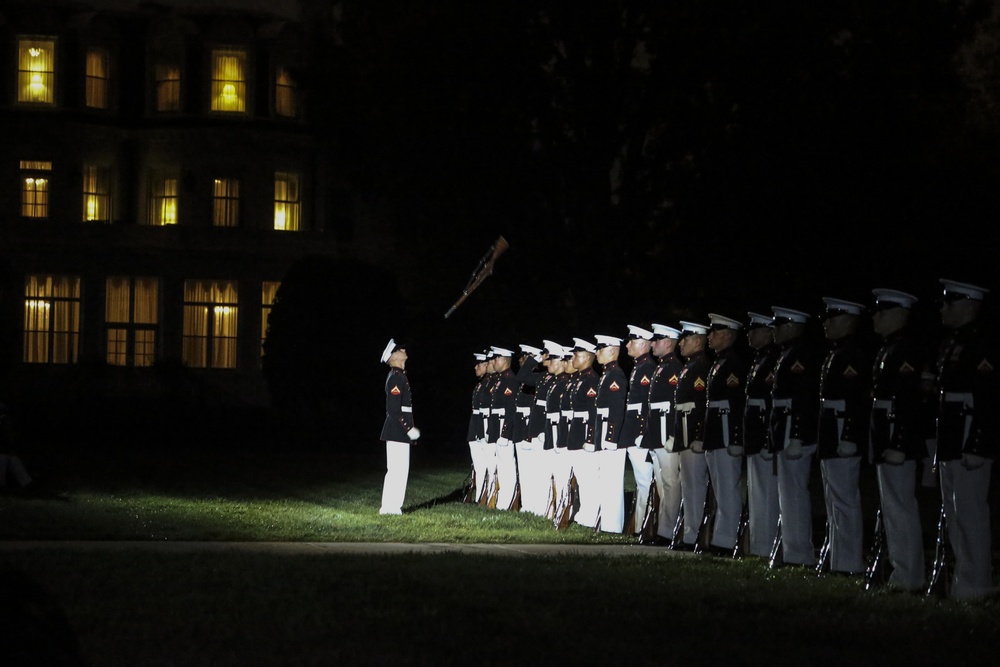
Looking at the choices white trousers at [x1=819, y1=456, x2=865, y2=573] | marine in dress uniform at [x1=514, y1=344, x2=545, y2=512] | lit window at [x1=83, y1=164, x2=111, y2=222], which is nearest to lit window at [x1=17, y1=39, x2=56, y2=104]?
lit window at [x1=83, y1=164, x2=111, y2=222]

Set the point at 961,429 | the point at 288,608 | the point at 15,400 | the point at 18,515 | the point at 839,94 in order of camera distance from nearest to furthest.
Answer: the point at 288,608 < the point at 961,429 < the point at 18,515 < the point at 839,94 < the point at 15,400

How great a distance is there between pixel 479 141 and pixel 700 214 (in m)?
4.84

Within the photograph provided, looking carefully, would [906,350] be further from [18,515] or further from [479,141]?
[479,141]

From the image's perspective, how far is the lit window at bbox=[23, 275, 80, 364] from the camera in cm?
4656

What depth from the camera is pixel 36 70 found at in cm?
4778

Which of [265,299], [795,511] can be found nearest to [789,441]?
[795,511]

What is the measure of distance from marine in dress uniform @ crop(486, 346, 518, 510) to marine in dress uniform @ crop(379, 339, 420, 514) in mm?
2030

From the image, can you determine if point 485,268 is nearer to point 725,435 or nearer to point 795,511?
point 725,435

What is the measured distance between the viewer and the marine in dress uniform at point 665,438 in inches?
656

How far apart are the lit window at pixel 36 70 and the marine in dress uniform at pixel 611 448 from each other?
33651mm

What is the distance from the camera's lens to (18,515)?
60.3ft

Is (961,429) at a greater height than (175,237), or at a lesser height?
lesser

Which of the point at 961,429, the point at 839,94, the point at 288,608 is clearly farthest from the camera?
the point at 839,94

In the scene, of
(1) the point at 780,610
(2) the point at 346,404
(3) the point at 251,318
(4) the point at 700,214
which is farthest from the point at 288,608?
(3) the point at 251,318
